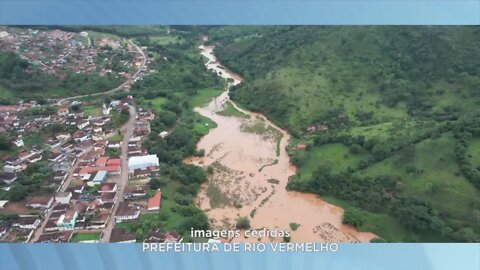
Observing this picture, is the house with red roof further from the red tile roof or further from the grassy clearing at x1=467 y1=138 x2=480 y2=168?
Answer: the grassy clearing at x1=467 y1=138 x2=480 y2=168

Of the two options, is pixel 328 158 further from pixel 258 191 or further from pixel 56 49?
pixel 56 49

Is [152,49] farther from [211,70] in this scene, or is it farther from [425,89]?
[425,89]

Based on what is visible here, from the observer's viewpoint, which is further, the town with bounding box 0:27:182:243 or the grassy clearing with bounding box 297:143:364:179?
the grassy clearing with bounding box 297:143:364:179

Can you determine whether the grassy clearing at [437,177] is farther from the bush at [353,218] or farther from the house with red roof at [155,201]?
the house with red roof at [155,201]

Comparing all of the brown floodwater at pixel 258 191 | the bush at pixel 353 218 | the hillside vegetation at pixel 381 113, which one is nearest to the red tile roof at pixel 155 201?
the brown floodwater at pixel 258 191

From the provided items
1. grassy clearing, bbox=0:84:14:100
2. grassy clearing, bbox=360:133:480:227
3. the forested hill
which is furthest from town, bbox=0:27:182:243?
grassy clearing, bbox=360:133:480:227

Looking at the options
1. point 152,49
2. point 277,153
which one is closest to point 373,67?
point 277,153

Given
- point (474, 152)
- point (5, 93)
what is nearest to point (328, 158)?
point (474, 152)
